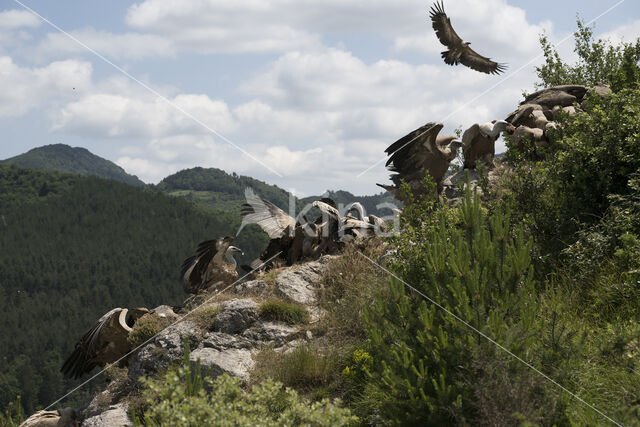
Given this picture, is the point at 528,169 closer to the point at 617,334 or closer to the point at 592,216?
the point at 592,216

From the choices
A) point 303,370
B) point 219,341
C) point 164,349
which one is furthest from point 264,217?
point 303,370

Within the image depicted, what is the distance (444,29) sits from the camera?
14.8 metres

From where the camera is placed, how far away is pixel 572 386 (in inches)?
188

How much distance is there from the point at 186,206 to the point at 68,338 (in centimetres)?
5855

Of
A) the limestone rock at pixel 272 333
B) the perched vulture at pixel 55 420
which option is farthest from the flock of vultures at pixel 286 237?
the limestone rock at pixel 272 333

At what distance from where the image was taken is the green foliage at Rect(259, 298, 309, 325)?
8.16 m

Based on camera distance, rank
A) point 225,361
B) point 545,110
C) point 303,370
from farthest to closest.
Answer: point 545,110
point 225,361
point 303,370

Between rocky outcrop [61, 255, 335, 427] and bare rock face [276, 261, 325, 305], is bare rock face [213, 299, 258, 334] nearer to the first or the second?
rocky outcrop [61, 255, 335, 427]

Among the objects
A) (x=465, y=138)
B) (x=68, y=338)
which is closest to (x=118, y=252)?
(x=68, y=338)

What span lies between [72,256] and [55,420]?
15689cm

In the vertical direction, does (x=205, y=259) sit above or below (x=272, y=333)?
above

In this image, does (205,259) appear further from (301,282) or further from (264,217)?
(301,282)

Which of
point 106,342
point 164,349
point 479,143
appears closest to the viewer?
point 164,349

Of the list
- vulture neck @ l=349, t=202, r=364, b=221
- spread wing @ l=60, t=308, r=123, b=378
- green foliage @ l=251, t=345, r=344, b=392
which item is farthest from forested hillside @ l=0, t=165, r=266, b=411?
green foliage @ l=251, t=345, r=344, b=392
